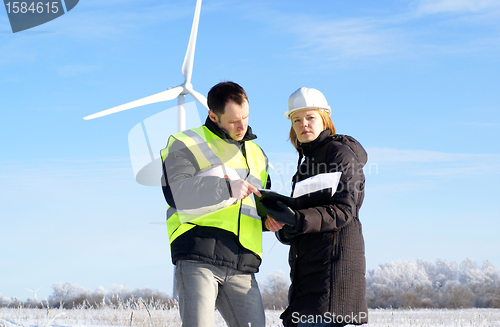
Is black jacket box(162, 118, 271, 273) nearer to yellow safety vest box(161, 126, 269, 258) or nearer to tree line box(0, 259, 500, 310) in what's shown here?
yellow safety vest box(161, 126, 269, 258)

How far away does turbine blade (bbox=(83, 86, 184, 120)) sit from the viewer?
17.3 meters

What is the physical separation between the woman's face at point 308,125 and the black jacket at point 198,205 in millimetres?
873

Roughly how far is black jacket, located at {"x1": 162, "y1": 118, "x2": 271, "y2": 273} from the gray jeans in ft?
0.28

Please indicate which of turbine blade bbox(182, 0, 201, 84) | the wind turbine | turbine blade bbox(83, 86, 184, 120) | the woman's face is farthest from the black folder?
turbine blade bbox(182, 0, 201, 84)

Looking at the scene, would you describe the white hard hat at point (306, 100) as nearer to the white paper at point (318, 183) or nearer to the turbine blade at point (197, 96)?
the white paper at point (318, 183)

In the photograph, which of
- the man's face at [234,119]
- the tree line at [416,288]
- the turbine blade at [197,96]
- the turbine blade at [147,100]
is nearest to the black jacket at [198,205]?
the man's face at [234,119]

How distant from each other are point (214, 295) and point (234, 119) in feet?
5.15

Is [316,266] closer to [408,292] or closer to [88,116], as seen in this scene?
[88,116]

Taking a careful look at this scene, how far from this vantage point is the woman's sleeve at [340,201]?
3871mm

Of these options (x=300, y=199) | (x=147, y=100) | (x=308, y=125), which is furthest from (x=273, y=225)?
(x=147, y=100)

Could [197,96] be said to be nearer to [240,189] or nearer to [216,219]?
[216,219]

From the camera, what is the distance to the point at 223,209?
14.0 feet

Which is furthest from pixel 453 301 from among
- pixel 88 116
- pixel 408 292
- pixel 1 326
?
pixel 1 326

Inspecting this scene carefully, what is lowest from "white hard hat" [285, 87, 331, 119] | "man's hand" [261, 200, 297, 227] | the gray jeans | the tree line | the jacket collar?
the tree line
